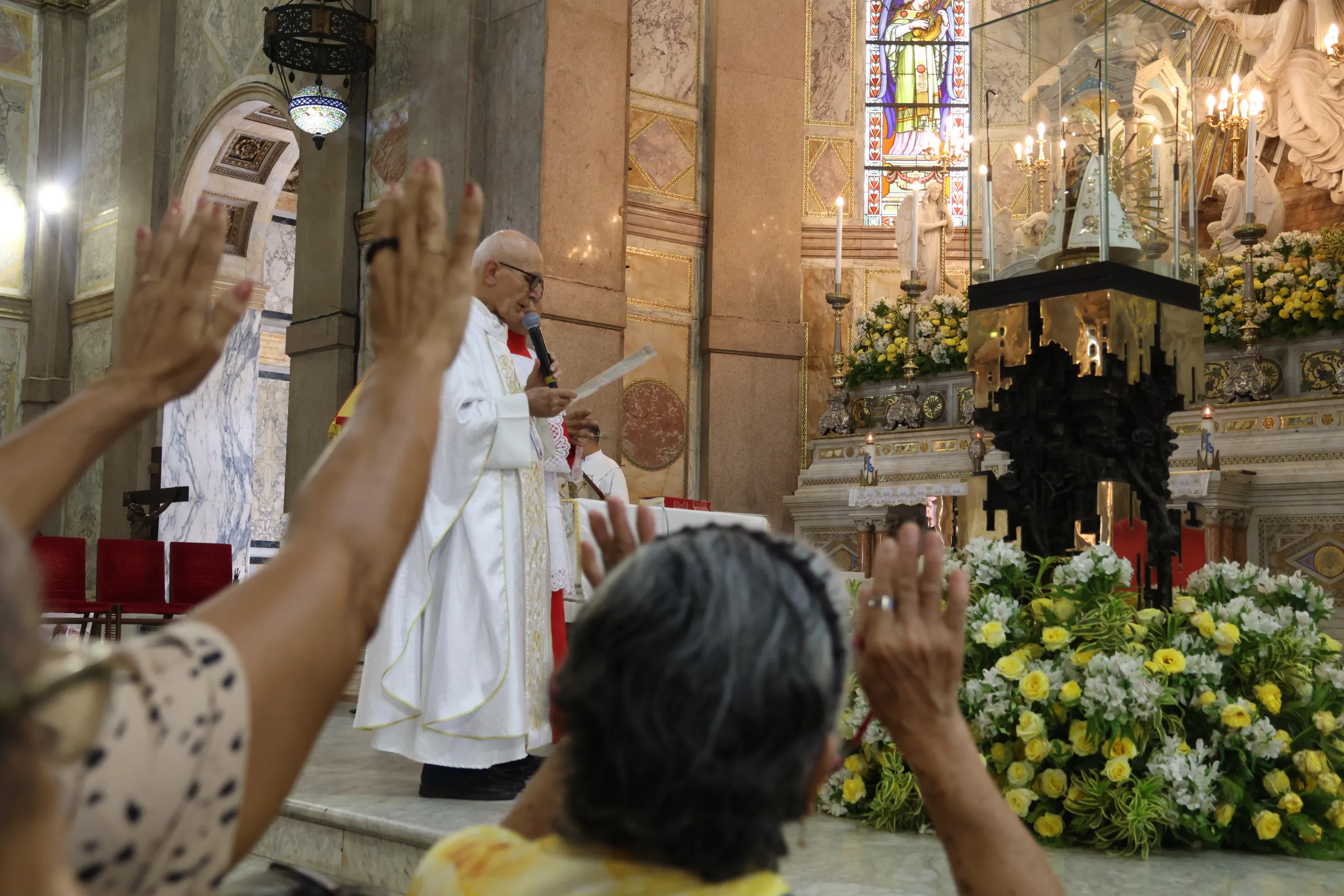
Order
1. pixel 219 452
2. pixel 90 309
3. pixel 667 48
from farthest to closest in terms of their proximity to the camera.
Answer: pixel 90 309 → pixel 219 452 → pixel 667 48

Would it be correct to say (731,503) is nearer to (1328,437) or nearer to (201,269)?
(1328,437)

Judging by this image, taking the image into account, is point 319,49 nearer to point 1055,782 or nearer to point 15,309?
point 15,309

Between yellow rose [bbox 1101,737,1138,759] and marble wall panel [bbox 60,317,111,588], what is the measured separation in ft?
38.5

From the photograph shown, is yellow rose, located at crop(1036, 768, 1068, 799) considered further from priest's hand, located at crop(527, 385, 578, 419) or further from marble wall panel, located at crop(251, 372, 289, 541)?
marble wall panel, located at crop(251, 372, 289, 541)

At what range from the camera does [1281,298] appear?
24.7 ft

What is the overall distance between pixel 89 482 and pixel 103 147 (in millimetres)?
3739

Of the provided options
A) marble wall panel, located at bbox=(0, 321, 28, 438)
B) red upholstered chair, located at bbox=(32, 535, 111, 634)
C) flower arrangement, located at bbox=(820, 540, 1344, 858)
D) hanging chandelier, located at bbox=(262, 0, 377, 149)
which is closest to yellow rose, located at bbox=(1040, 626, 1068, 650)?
flower arrangement, located at bbox=(820, 540, 1344, 858)

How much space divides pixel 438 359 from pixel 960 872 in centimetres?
83

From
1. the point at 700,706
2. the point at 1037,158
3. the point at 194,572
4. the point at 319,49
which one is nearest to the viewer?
the point at 700,706

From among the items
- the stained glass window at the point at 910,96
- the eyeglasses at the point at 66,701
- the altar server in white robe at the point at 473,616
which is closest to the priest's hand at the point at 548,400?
the altar server in white robe at the point at 473,616

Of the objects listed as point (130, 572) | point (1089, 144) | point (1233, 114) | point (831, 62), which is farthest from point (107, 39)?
point (1089, 144)

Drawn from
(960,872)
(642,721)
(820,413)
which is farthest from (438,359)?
(820,413)

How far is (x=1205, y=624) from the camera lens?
140 inches

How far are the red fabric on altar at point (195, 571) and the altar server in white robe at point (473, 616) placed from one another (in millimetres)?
6265
